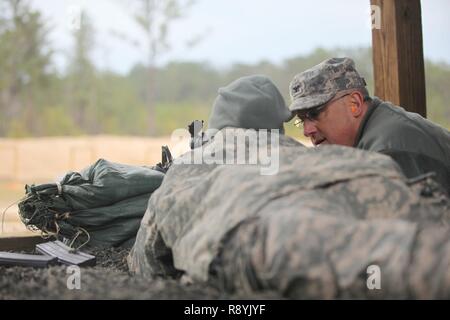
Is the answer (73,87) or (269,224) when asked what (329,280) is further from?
(73,87)

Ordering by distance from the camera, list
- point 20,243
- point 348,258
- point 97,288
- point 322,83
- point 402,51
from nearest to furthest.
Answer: point 348,258
point 97,288
point 322,83
point 20,243
point 402,51

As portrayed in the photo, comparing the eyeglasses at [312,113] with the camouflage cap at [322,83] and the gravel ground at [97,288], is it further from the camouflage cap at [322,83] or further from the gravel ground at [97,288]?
the gravel ground at [97,288]

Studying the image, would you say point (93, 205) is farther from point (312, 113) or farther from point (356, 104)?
point (356, 104)

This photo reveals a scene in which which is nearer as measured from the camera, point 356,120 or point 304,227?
point 304,227

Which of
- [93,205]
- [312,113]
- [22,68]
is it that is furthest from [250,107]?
[22,68]

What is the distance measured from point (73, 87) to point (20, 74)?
2.39 m

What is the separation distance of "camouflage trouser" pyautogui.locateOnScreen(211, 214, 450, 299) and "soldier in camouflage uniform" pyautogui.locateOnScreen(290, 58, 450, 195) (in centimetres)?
115

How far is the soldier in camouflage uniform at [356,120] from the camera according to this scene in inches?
107

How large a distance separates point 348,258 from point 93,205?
6.03ft

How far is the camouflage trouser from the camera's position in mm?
1530

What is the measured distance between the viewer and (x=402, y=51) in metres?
3.44

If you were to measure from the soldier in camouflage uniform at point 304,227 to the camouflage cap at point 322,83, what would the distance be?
0.62m
